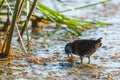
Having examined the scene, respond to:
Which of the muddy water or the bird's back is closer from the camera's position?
the muddy water

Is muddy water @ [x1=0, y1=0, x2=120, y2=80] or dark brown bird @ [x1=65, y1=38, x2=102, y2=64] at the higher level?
dark brown bird @ [x1=65, y1=38, x2=102, y2=64]

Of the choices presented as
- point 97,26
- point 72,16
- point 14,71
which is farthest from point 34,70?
point 72,16

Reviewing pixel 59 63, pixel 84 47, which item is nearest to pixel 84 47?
pixel 84 47

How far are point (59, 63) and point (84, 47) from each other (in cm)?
44

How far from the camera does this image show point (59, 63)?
6.80m

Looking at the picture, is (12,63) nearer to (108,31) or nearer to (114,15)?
(108,31)

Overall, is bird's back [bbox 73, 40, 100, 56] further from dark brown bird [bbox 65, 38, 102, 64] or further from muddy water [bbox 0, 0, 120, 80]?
muddy water [bbox 0, 0, 120, 80]

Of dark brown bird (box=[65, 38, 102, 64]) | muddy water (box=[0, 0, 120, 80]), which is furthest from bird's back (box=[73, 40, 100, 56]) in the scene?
muddy water (box=[0, 0, 120, 80])

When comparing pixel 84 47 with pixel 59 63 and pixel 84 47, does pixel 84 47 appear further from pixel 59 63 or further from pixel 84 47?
pixel 59 63

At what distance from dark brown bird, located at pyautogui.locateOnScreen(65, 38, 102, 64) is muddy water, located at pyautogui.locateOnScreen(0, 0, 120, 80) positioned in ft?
0.48

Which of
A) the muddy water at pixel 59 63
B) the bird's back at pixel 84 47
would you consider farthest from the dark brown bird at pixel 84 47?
the muddy water at pixel 59 63

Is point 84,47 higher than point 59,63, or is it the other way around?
point 84,47

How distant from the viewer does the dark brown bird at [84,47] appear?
671cm

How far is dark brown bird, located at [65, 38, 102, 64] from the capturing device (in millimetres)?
6715
